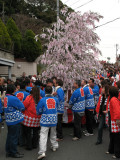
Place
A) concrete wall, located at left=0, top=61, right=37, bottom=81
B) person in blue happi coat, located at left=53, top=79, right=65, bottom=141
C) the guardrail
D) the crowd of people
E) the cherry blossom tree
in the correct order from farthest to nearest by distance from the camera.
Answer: concrete wall, located at left=0, top=61, right=37, bottom=81 → the guardrail → the cherry blossom tree → person in blue happi coat, located at left=53, top=79, right=65, bottom=141 → the crowd of people

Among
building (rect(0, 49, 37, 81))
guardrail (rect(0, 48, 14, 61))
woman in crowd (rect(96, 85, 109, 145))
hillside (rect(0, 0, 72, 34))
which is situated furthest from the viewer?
hillside (rect(0, 0, 72, 34))

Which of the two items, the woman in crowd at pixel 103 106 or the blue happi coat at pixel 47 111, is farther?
the woman in crowd at pixel 103 106

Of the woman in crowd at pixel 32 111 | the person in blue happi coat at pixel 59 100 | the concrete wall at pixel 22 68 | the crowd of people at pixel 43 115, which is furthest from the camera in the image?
the concrete wall at pixel 22 68

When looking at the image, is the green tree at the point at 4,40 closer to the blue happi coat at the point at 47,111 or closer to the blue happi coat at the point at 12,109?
the blue happi coat at the point at 12,109

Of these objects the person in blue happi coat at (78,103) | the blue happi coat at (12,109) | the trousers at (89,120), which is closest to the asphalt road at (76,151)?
the trousers at (89,120)

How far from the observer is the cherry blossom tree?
8.79 m

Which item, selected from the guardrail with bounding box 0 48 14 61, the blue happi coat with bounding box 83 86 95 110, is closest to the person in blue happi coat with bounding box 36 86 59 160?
the blue happi coat with bounding box 83 86 95 110

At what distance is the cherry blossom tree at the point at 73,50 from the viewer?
8.79 metres

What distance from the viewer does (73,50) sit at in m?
8.79

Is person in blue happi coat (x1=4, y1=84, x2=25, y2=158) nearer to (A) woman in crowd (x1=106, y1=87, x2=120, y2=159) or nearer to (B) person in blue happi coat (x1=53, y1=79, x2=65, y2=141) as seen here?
(B) person in blue happi coat (x1=53, y1=79, x2=65, y2=141)

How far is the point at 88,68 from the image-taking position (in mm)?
9125

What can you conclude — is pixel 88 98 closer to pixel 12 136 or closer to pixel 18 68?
pixel 12 136

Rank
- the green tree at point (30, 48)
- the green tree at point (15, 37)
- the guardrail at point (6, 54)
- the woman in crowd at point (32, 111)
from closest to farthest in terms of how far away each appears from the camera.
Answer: the woman in crowd at point (32, 111) < the guardrail at point (6, 54) < the green tree at point (15, 37) < the green tree at point (30, 48)

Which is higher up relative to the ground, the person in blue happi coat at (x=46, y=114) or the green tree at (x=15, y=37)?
the green tree at (x=15, y=37)
